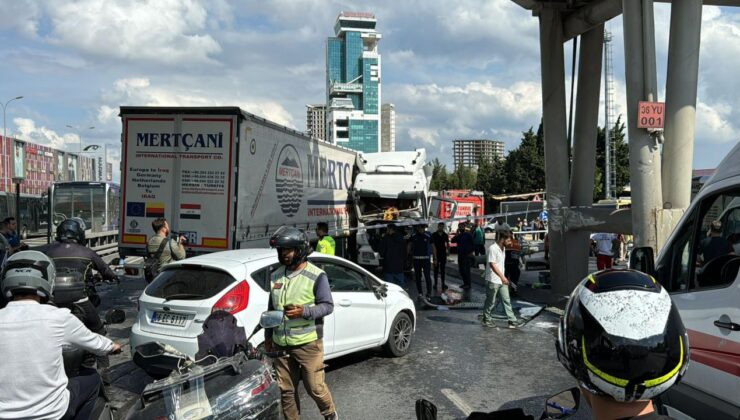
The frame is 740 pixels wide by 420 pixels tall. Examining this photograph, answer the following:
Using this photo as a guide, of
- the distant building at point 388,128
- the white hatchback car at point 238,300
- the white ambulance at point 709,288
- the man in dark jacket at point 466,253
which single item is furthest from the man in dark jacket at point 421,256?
the distant building at point 388,128

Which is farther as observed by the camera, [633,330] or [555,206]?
[555,206]

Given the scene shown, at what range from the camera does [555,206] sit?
12547 millimetres

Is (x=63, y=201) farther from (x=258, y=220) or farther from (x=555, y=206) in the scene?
(x=555, y=206)

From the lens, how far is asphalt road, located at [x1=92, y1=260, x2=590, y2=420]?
18.9 feet

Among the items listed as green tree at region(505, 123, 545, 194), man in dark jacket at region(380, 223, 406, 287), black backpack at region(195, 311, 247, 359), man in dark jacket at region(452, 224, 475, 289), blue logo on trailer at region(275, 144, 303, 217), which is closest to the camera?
black backpack at region(195, 311, 247, 359)

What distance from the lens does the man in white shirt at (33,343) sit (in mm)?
2801

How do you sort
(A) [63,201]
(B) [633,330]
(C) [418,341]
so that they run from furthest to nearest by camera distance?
(A) [63,201] → (C) [418,341] → (B) [633,330]

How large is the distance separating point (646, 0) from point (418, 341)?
6.82m

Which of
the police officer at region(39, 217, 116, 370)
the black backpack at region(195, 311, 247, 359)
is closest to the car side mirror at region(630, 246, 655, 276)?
the black backpack at region(195, 311, 247, 359)

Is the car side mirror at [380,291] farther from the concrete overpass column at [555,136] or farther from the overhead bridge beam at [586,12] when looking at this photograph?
the overhead bridge beam at [586,12]

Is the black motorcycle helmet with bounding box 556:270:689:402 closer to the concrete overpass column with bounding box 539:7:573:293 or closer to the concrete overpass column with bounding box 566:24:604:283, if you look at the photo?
the concrete overpass column with bounding box 539:7:573:293

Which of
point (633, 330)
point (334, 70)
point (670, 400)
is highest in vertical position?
point (334, 70)

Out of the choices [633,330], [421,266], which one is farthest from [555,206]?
[633,330]

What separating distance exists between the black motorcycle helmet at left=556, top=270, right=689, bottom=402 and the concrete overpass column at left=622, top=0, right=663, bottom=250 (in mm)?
8870
